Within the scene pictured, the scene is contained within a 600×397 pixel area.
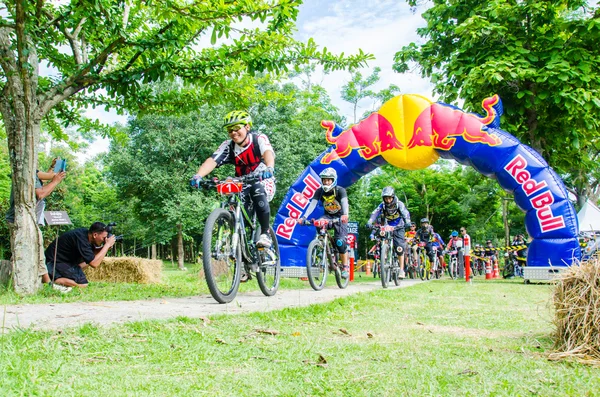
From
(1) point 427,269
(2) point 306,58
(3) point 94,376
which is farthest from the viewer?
(1) point 427,269

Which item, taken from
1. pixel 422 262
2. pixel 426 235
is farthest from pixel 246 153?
pixel 426 235

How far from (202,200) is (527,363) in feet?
95.5

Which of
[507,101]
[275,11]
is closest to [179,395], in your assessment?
[275,11]

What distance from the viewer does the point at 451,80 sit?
13.7m

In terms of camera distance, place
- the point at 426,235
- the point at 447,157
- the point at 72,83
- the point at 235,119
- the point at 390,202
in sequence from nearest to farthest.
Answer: the point at 235,119 < the point at 72,83 < the point at 390,202 < the point at 447,157 < the point at 426,235

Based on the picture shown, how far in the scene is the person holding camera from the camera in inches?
285

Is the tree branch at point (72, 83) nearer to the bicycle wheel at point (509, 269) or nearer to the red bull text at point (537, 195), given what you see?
the red bull text at point (537, 195)

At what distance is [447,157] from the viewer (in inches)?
482

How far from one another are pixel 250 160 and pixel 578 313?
402 cm

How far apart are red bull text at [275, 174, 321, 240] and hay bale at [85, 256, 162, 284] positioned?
3321 millimetres

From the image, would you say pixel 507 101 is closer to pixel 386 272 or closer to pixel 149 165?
pixel 386 272

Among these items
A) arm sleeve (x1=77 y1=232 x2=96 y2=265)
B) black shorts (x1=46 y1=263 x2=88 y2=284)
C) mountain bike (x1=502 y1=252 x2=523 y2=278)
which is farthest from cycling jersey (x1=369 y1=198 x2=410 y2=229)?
mountain bike (x1=502 y1=252 x2=523 y2=278)

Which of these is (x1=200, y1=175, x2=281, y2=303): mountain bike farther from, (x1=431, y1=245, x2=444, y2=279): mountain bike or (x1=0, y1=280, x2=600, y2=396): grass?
(x1=431, y1=245, x2=444, y2=279): mountain bike

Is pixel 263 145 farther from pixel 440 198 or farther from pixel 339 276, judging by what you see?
pixel 440 198
